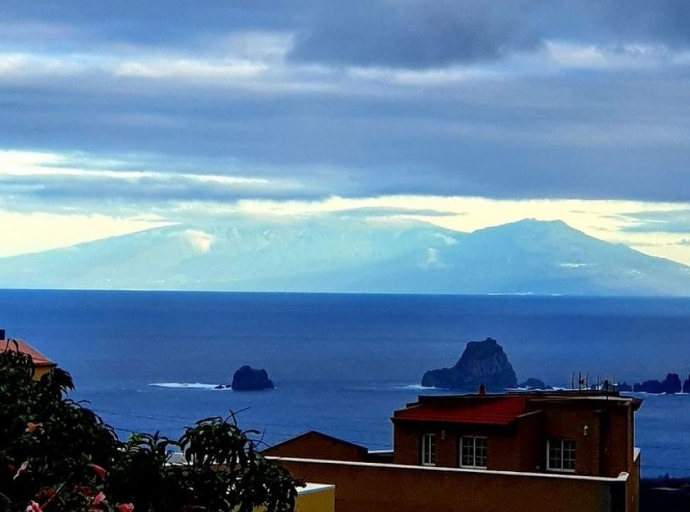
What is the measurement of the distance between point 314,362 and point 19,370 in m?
187

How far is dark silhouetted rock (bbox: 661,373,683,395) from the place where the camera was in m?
173

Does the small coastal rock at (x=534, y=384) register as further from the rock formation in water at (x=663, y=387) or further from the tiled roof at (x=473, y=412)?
the tiled roof at (x=473, y=412)

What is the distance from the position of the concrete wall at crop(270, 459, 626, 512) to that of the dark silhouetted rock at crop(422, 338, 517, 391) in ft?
456

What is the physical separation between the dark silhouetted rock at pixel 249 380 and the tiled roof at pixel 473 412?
5047 inches

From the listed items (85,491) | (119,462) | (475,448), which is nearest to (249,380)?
(475,448)

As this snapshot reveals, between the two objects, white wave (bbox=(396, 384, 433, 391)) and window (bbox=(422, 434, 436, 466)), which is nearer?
window (bbox=(422, 434, 436, 466))

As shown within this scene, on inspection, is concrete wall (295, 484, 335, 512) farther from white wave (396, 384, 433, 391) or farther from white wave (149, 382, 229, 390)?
white wave (396, 384, 433, 391)

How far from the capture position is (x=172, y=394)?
501ft

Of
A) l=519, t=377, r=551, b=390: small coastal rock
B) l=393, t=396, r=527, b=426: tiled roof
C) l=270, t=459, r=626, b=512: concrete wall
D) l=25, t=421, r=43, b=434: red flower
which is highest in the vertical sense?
l=519, t=377, r=551, b=390: small coastal rock

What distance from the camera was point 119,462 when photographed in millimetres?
9594

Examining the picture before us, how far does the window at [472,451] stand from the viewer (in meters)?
29.8

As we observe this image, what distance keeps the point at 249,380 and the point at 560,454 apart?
130 m


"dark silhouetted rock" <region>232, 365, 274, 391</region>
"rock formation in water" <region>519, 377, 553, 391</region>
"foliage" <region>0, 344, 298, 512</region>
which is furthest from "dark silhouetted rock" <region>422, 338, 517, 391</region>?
"foliage" <region>0, 344, 298, 512</region>

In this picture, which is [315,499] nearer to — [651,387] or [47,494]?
[47,494]
